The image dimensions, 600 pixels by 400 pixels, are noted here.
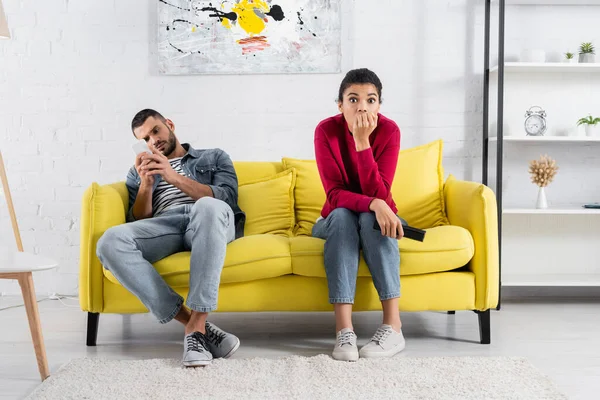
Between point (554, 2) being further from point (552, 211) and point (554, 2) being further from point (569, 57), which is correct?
point (552, 211)

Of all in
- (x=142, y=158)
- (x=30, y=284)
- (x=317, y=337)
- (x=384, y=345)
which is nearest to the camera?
(x=30, y=284)

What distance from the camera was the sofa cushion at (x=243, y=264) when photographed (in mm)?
2285

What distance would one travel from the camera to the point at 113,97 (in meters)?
3.38

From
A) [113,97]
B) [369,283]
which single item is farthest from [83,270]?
[113,97]

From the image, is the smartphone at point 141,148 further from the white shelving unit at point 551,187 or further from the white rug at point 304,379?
the white shelving unit at point 551,187

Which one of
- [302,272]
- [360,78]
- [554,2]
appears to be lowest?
[302,272]

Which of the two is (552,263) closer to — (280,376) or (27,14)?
(280,376)

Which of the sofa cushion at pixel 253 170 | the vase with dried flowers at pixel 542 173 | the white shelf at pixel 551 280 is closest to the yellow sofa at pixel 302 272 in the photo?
the sofa cushion at pixel 253 170

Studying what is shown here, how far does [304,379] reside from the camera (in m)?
1.96

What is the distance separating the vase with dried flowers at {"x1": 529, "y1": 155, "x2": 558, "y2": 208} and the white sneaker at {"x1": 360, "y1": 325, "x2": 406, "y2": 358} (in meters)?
1.38

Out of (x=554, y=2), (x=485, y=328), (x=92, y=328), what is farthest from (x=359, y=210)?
(x=554, y=2)

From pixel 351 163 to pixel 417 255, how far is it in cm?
46

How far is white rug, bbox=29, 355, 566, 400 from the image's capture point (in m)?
1.83

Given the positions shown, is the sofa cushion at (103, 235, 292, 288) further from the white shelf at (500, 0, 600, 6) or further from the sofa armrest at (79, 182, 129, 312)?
the white shelf at (500, 0, 600, 6)
